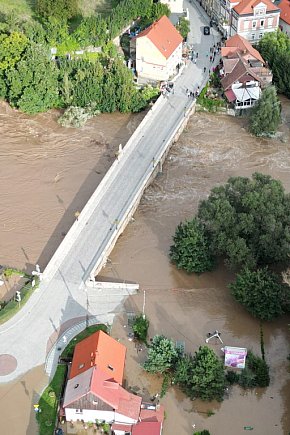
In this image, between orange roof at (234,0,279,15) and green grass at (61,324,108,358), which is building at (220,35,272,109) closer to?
orange roof at (234,0,279,15)

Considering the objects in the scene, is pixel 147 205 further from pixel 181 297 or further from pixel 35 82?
pixel 35 82

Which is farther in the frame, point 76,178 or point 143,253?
point 76,178

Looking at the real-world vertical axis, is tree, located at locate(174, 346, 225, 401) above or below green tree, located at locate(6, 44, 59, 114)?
below

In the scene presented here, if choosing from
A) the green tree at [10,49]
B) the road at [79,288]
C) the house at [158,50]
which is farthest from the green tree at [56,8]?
the road at [79,288]

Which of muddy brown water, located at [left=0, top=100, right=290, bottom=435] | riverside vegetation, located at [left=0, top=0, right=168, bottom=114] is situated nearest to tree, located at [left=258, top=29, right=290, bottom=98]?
muddy brown water, located at [left=0, top=100, right=290, bottom=435]

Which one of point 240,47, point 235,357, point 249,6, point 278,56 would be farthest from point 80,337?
point 249,6

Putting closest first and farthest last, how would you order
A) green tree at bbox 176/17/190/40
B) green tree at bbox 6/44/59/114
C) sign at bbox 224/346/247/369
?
1. sign at bbox 224/346/247/369
2. green tree at bbox 6/44/59/114
3. green tree at bbox 176/17/190/40

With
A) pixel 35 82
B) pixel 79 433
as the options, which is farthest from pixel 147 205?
pixel 79 433

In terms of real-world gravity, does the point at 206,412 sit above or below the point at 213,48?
below
